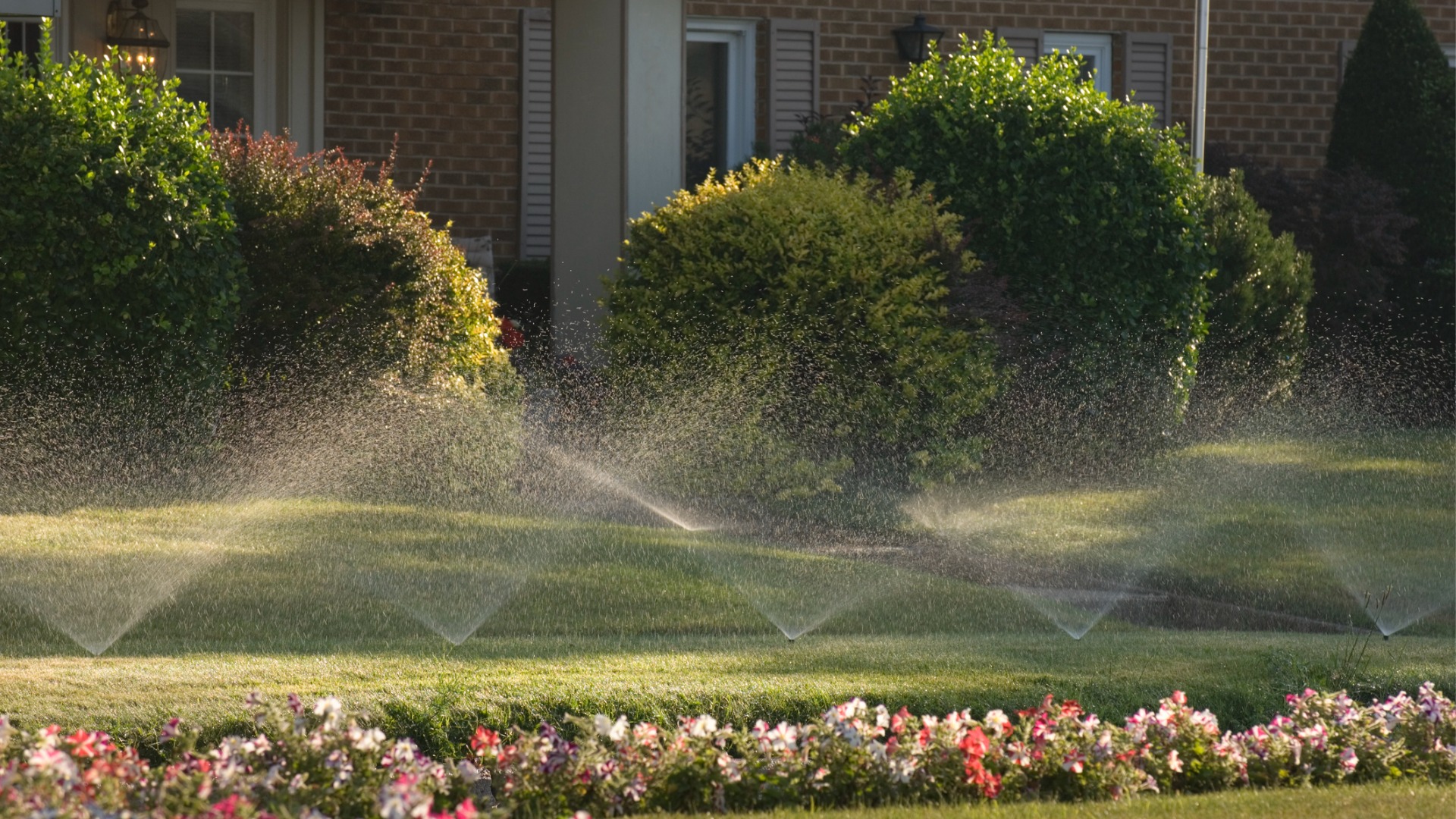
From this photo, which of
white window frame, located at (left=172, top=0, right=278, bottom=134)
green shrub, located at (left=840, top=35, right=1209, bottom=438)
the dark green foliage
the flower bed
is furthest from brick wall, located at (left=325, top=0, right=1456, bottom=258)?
the flower bed

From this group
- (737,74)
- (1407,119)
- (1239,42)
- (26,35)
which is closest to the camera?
(26,35)

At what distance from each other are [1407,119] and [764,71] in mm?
5466

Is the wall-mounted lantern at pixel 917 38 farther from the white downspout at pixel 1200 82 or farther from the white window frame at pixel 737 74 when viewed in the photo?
the white downspout at pixel 1200 82

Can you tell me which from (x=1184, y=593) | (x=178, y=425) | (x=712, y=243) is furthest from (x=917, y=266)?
(x=178, y=425)

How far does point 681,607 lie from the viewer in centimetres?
740

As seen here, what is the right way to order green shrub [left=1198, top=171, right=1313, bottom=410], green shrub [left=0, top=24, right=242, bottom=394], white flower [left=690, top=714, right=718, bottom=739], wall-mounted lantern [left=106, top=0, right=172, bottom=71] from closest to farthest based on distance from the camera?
1. white flower [left=690, top=714, right=718, bottom=739]
2. green shrub [left=0, top=24, right=242, bottom=394]
3. green shrub [left=1198, top=171, right=1313, bottom=410]
4. wall-mounted lantern [left=106, top=0, right=172, bottom=71]

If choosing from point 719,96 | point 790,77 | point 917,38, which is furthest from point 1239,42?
point 719,96

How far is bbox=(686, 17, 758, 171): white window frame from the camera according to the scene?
50.8 ft

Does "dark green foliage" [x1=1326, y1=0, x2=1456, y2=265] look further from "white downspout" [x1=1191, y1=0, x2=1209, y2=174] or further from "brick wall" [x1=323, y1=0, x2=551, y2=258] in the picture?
"brick wall" [x1=323, y1=0, x2=551, y2=258]

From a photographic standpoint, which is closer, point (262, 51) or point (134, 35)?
point (134, 35)

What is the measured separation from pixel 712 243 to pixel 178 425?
3.15m

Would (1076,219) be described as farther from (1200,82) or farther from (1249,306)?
(1200,82)

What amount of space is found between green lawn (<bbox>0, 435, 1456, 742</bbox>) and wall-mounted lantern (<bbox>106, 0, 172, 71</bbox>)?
18.2 ft

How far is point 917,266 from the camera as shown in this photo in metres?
10.4
